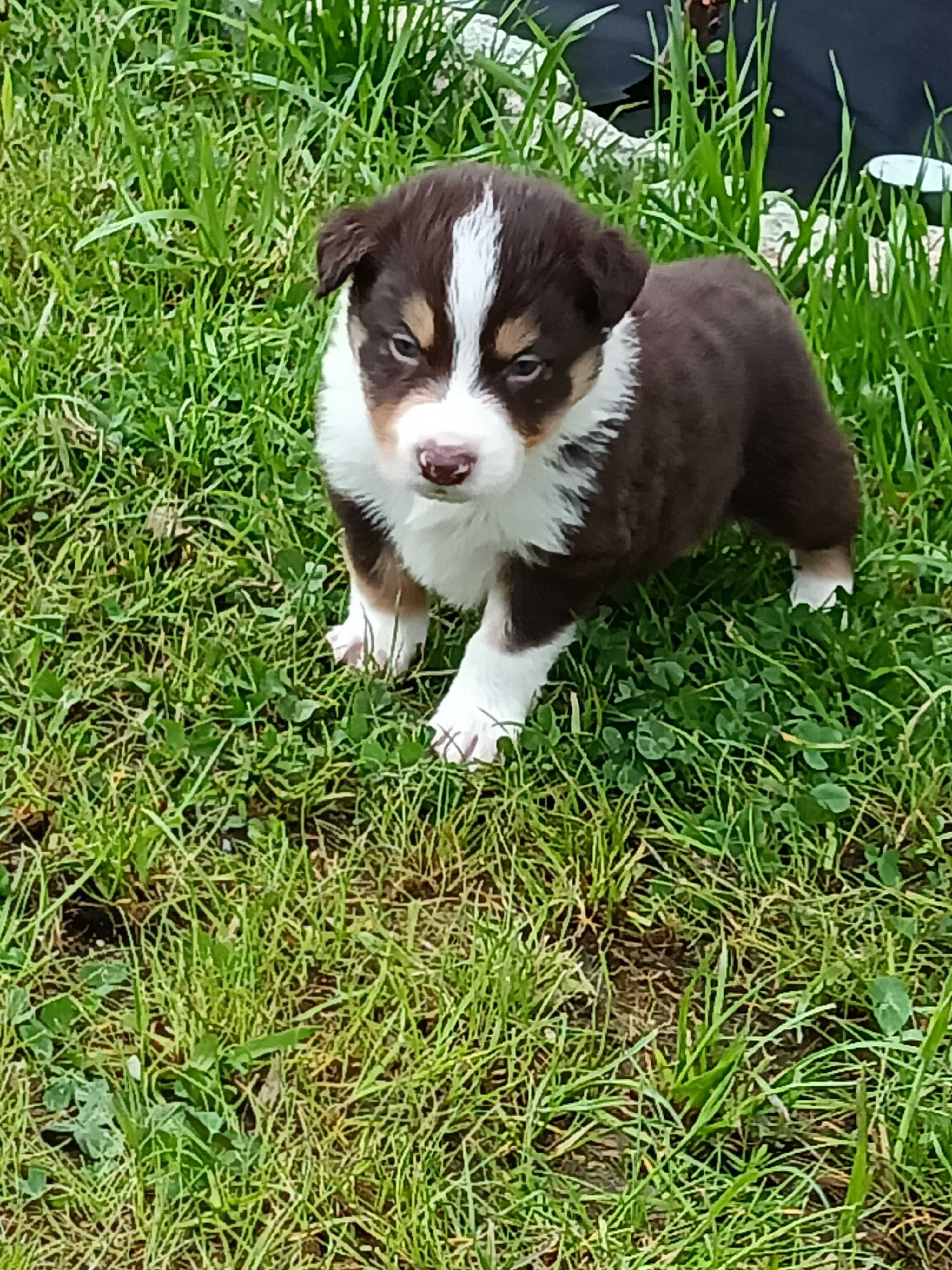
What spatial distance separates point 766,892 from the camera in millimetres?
2695

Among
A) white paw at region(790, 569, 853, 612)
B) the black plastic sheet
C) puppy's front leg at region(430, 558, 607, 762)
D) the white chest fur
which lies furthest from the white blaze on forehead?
the black plastic sheet

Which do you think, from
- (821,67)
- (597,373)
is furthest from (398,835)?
(821,67)

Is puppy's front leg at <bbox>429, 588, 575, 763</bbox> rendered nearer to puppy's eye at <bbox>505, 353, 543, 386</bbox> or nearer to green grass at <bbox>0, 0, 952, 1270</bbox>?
green grass at <bbox>0, 0, 952, 1270</bbox>

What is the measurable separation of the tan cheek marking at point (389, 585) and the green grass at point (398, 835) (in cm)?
16

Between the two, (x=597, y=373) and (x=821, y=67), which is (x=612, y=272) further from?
(x=821, y=67)

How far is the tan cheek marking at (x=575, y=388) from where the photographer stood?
2.43 metres

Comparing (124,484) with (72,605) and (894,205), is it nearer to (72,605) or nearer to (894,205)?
(72,605)

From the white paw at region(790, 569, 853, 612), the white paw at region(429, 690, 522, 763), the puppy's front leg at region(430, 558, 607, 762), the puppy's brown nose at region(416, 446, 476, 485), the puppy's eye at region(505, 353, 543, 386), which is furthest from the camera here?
the white paw at region(790, 569, 853, 612)

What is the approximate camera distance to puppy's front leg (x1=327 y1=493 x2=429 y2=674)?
2.80 meters

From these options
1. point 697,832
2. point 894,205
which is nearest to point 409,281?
point 697,832

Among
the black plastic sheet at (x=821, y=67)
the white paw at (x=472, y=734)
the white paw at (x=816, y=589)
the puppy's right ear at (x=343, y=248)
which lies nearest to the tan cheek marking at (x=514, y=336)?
the puppy's right ear at (x=343, y=248)

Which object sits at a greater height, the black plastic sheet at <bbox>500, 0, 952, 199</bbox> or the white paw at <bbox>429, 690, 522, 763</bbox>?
the black plastic sheet at <bbox>500, 0, 952, 199</bbox>

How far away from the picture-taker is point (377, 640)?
2920mm

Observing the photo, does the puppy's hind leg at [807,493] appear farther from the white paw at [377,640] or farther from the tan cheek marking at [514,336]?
the tan cheek marking at [514,336]
